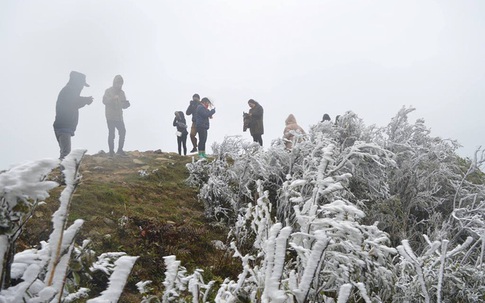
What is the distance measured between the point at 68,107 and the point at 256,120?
284 inches

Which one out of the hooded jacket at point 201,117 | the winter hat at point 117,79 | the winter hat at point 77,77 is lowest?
the hooded jacket at point 201,117

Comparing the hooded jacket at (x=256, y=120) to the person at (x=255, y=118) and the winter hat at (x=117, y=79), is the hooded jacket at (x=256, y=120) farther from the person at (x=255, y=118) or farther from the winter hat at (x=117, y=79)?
the winter hat at (x=117, y=79)

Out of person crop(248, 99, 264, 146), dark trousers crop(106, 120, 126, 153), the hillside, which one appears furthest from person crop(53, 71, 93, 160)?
person crop(248, 99, 264, 146)

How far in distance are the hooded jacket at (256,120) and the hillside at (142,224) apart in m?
4.66

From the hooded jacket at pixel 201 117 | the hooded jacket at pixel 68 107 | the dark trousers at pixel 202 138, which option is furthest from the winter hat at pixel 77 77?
the dark trousers at pixel 202 138

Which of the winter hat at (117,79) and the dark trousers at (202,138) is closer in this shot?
the winter hat at (117,79)

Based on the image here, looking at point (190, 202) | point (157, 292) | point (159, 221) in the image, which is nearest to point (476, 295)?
point (157, 292)

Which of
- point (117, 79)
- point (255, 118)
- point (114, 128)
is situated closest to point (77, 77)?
point (117, 79)

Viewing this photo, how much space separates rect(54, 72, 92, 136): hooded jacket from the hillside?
144 centimetres

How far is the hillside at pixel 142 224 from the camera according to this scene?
19.1ft

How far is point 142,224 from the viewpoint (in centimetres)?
690

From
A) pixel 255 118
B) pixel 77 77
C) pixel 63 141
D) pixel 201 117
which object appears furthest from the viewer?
pixel 255 118

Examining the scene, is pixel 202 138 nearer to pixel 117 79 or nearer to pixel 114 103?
pixel 114 103

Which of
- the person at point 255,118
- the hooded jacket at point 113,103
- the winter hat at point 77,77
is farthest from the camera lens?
the person at point 255,118
